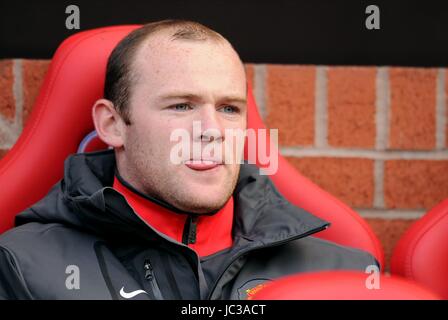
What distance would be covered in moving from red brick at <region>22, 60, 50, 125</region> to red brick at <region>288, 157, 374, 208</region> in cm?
49

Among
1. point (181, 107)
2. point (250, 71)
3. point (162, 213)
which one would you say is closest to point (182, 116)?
point (181, 107)

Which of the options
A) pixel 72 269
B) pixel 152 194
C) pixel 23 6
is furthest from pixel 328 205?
pixel 23 6

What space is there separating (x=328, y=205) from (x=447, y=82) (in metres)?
0.44

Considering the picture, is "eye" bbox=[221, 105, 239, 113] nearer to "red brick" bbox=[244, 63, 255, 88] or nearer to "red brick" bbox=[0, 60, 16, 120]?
"red brick" bbox=[244, 63, 255, 88]

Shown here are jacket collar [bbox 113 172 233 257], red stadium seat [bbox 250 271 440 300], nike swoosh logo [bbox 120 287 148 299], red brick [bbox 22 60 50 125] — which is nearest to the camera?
red stadium seat [bbox 250 271 440 300]

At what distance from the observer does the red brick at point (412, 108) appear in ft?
4.42

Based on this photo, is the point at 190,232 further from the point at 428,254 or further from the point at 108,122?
the point at 428,254

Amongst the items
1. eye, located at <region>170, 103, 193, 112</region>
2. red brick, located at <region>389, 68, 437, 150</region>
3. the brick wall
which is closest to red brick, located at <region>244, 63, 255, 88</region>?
the brick wall

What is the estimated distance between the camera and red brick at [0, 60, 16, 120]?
4.30ft

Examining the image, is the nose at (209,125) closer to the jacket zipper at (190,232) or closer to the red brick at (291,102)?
the jacket zipper at (190,232)

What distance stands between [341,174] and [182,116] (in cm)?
48

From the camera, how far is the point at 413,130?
1356 millimetres

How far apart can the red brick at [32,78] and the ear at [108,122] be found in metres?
0.29

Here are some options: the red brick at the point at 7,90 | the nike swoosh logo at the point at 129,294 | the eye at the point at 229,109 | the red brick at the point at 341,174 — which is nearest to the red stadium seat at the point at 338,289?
the nike swoosh logo at the point at 129,294
